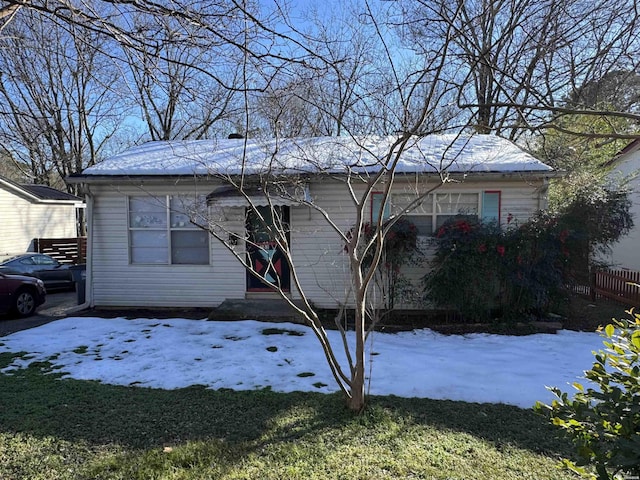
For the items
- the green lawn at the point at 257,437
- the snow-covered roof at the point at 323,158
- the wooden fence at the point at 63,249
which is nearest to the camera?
the green lawn at the point at 257,437

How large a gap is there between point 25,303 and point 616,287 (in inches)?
524

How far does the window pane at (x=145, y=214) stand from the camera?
898cm

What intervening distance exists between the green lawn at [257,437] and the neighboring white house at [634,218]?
13.1 metres

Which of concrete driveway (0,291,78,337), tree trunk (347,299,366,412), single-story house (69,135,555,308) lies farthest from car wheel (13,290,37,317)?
tree trunk (347,299,366,412)

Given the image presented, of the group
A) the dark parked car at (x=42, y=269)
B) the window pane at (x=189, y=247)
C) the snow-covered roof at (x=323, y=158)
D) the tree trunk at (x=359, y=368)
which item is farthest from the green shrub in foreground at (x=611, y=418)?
the dark parked car at (x=42, y=269)

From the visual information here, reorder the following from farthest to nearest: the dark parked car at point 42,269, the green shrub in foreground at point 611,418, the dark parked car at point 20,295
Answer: the dark parked car at point 42,269 → the dark parked car at point 20,295 → the green shrub in foreground at point 611,418

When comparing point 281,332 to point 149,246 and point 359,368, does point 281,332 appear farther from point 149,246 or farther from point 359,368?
point 149,246

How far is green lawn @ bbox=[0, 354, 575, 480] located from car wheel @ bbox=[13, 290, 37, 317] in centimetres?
550

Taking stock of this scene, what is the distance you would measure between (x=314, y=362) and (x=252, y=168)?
4.31 metres

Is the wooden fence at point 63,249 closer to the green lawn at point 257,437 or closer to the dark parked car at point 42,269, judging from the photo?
the dark parked car at point 42,269

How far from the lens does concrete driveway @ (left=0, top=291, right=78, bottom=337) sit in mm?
7988

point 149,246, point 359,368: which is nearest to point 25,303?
point 149,246

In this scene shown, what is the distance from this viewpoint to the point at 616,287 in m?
9.58

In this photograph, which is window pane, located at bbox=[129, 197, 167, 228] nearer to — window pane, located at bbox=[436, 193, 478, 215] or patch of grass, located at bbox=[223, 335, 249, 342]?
patch of grass, located at bbox=[223, 335, 249, 342]
